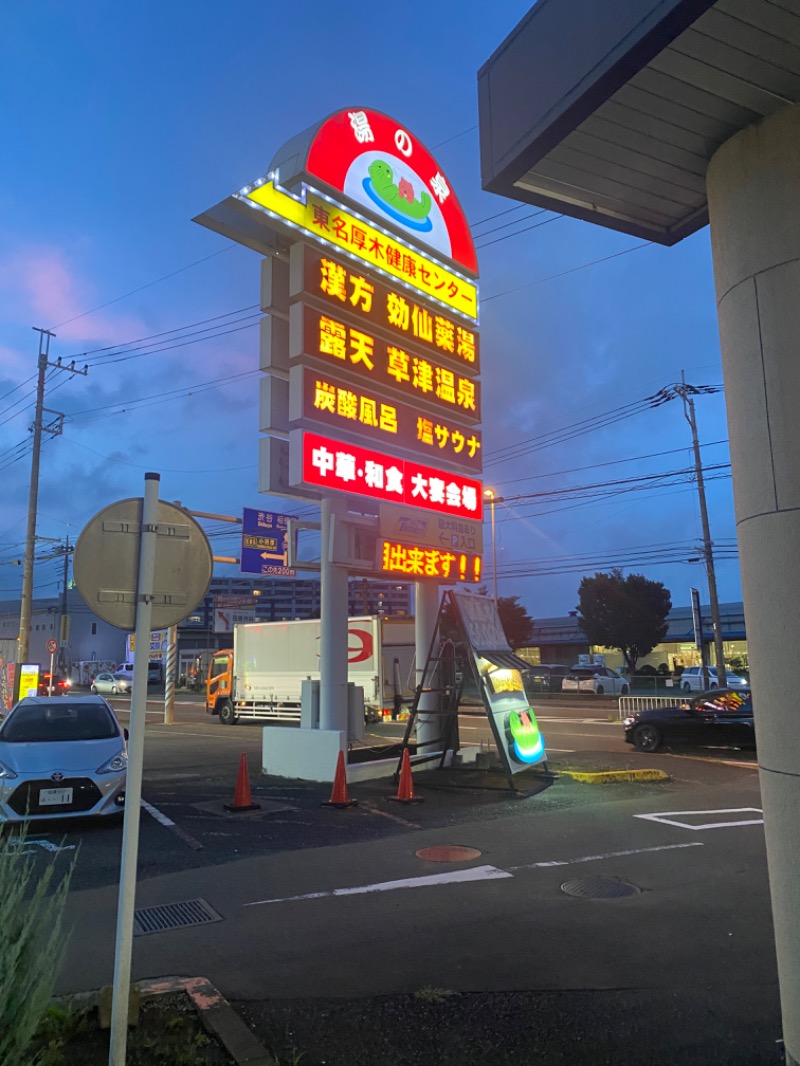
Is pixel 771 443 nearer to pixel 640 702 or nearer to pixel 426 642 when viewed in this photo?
pixel 426 642

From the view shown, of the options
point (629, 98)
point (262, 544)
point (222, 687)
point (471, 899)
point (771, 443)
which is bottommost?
point (471, 899)

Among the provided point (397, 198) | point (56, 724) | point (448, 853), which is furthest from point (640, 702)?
point (56, 724)

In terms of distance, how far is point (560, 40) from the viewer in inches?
145

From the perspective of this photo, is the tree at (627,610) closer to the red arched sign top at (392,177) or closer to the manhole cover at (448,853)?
the red arched sign top at (392,177)

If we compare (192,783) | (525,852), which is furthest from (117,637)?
(525,852)

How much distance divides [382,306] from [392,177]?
291 centimetres

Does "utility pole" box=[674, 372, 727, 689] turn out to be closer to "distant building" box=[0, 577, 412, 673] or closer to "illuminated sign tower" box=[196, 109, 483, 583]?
"illuminated sign tower" box=[196, 109, 483, 583]

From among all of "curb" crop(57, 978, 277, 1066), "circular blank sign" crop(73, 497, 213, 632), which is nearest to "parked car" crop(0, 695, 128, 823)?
"curb" crop(57, 978, 277, 1066)

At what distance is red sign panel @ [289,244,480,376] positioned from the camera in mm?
12453

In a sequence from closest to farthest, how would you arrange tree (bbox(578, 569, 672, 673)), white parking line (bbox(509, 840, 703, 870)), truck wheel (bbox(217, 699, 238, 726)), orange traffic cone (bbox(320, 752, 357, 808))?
white parking line (bbox(509, 840, 703, 870)), orange traffic cone (bbox(320, 752, 357, 808)), truck wheel (bbox(217, 699, 238, 726)), tree (bbox(578, 569, 672, 673))

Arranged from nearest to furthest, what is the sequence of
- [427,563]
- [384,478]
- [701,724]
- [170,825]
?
[170,825], [384,478], [427,563], [701,724]

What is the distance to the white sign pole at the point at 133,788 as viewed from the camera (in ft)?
11.1

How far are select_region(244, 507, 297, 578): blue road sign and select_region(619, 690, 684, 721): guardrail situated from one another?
12.2m

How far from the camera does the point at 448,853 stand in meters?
8.16
